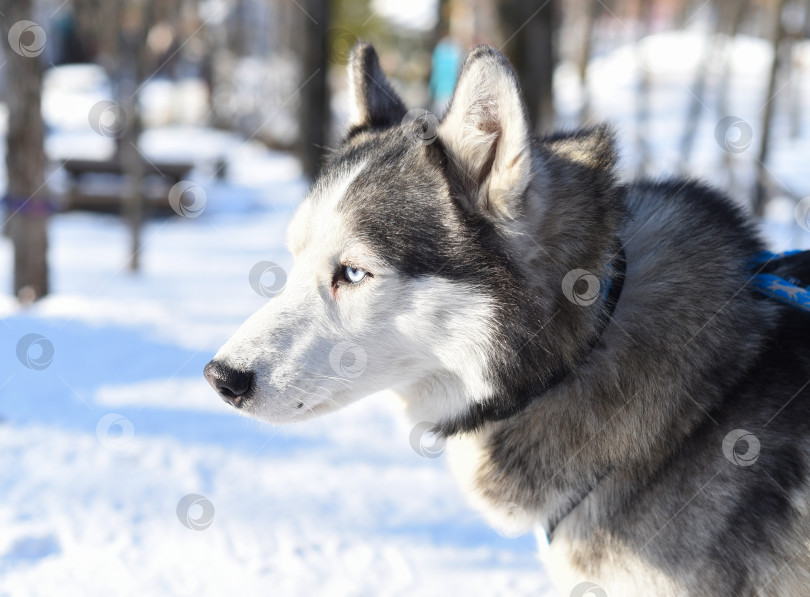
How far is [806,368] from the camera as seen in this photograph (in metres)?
2.14

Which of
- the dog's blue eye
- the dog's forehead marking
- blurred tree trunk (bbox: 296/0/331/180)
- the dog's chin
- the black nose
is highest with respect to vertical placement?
the dog's forehead marking

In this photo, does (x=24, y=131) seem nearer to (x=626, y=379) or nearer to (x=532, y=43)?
(x=532, y=43)

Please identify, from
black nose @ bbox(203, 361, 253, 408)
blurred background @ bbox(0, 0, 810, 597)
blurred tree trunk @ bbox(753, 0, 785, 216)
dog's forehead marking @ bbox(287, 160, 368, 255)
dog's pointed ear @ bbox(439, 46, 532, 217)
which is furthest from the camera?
blurred tree trunk @ bbox(753, 0, 785, 216)

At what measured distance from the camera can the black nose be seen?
2.13 meters

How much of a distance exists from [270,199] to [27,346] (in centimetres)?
1039

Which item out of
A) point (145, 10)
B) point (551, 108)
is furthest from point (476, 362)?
point (145, 10)

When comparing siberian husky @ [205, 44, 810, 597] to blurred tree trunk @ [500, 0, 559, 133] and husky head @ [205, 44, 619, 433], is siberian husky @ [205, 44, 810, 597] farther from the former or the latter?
blurred tree trunk @ [500, 0, 559, 133]

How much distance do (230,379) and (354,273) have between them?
1.61ft

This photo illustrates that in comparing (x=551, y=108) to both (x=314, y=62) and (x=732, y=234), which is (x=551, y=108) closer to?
(x=732, y=234)

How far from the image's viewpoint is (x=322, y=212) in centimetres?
231

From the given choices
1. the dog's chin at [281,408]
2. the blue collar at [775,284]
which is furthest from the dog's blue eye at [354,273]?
the blue collar at [775,284]

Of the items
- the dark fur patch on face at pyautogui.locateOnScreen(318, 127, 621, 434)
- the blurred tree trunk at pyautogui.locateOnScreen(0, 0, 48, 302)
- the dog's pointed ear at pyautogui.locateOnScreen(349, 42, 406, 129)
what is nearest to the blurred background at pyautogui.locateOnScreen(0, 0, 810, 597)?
the blurred tree trunk at pyautogui.locateOnScreen(0, 0, 48, 302)

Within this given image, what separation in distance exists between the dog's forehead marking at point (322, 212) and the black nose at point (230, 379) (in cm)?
48

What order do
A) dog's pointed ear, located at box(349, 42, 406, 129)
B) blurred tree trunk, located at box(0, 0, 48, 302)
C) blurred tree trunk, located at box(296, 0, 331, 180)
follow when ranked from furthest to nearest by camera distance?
blurred tree trunk, located at box(296, 0, 331, 180) → blurred tree trunk, located at box(0, 0, 48, 302) → dog's pointed ear, located at box(349, 42, 406, 129)
